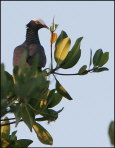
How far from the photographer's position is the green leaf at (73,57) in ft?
12.6

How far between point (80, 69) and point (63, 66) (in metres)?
0.17

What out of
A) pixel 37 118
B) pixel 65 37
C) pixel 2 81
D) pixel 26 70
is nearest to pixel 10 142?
pixel 37 118

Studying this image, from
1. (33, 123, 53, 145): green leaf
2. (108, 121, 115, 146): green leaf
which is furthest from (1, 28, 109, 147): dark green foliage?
(108, 121, 115, 146): green leaf

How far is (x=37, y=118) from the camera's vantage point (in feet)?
13.5

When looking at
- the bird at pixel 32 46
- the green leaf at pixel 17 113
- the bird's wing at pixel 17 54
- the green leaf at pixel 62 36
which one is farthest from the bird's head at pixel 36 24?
the green leaf at pixel 17 113

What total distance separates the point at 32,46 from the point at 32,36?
22.6 inches

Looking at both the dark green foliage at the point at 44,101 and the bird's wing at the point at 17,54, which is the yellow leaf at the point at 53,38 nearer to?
the dark green foliage at the point at 44,101

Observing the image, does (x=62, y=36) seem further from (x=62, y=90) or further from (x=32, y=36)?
(x=32, y=36)

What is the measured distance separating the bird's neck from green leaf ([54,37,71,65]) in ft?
6.78

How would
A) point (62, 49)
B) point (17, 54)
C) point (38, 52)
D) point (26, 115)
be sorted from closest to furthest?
point (26, 115) → point (62, 49) → point (17, 54) → point (38, 52)

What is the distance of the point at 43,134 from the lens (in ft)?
13.8

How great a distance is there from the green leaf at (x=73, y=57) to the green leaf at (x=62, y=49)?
4 centimetres

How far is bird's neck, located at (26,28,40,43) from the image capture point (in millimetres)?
6037

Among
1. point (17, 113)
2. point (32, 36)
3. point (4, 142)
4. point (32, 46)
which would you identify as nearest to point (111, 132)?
point (17, 113)
